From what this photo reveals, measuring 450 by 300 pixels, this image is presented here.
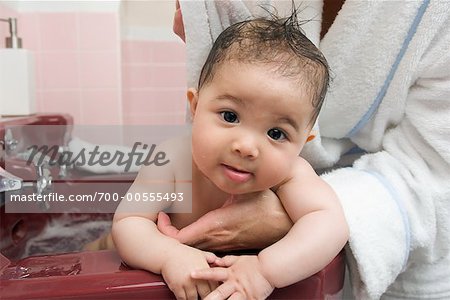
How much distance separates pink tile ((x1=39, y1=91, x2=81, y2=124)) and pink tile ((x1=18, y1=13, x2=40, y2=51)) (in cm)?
17

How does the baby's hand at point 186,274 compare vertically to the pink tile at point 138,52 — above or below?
below

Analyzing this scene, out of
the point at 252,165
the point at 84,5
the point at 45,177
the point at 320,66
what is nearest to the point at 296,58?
the point at 320,66

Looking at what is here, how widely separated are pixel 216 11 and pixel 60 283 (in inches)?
18.2

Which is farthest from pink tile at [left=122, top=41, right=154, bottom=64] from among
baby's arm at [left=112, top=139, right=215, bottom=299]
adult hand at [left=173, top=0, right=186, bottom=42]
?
baby's arm at [left=112, top=139, right=215, bottom=299]

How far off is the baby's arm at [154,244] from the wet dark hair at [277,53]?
0.17 m

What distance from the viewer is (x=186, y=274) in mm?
500

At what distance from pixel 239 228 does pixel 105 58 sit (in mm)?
1190

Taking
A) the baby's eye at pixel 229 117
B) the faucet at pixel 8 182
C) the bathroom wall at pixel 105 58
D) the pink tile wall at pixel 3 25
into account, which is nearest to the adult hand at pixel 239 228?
the baby's eye at pixel 229 117

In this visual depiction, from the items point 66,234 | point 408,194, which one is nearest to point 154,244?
point 408,194

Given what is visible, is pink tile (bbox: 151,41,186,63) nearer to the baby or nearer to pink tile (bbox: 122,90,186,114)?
→ pink tile (bbox: 122,90,186,114)

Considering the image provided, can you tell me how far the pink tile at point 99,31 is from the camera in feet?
5.21

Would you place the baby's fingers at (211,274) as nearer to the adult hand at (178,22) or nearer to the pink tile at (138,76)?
the adult hand at (178,22)

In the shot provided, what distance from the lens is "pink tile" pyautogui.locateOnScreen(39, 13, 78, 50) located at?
1.57 metres

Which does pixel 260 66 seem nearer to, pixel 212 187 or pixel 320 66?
pixel 320 66
